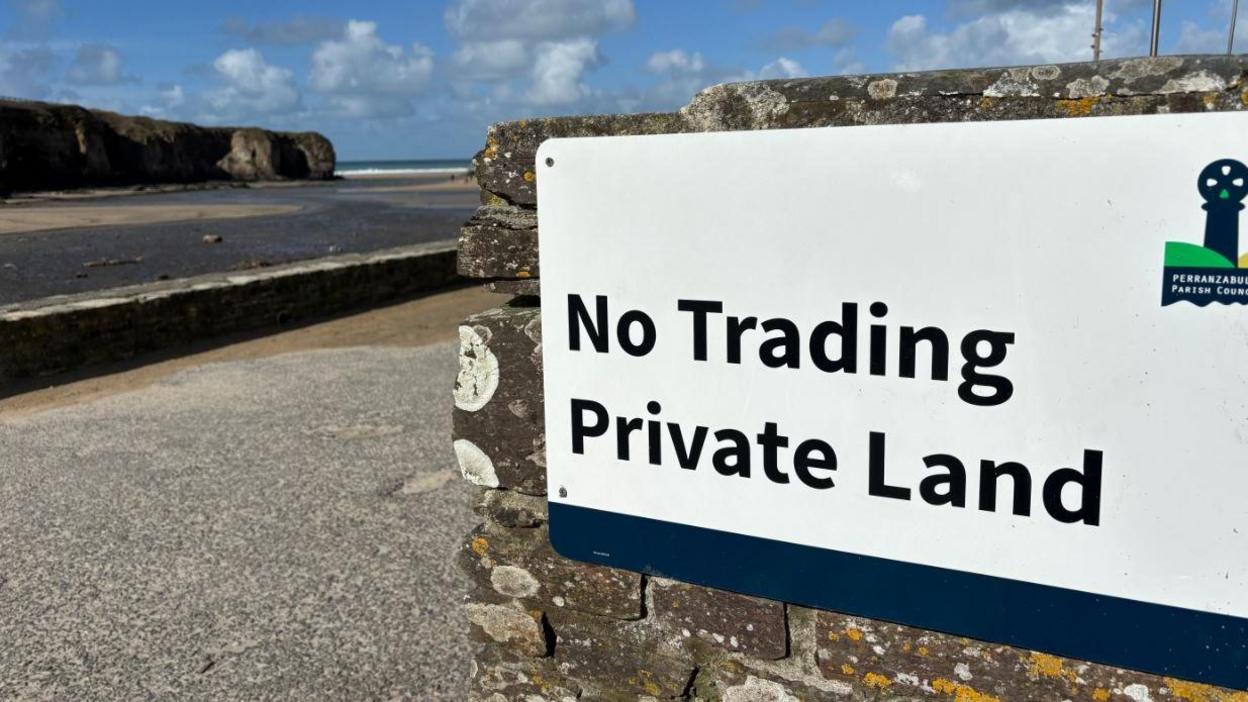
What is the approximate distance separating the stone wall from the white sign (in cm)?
7

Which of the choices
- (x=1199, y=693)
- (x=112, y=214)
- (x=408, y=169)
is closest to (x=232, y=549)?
(x=1199, y=693)

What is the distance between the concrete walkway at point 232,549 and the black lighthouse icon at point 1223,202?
8.48 feet

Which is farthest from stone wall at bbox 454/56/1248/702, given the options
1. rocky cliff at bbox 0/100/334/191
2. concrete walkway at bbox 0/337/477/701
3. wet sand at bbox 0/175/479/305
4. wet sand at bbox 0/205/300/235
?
rocky cliff at bbox 0/100/334/191

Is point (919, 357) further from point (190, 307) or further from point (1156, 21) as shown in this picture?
point (190, 307)

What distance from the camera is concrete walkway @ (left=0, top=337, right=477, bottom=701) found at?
313 centimetres

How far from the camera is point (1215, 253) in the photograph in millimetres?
1504

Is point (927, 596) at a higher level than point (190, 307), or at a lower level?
higher

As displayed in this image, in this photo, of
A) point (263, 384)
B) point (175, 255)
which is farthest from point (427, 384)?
point (175, 255)

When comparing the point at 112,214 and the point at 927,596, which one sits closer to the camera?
the point at 927,596

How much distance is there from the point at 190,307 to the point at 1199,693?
347 inches

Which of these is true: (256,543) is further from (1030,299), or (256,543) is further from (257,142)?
(257,142)

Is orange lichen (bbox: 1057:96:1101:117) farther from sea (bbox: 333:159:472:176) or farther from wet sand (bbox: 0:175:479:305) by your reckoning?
sea (bbox: 333:159:472:176)

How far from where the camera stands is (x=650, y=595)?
7.04ft

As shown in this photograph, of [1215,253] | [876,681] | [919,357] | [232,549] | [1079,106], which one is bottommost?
[232,549]
